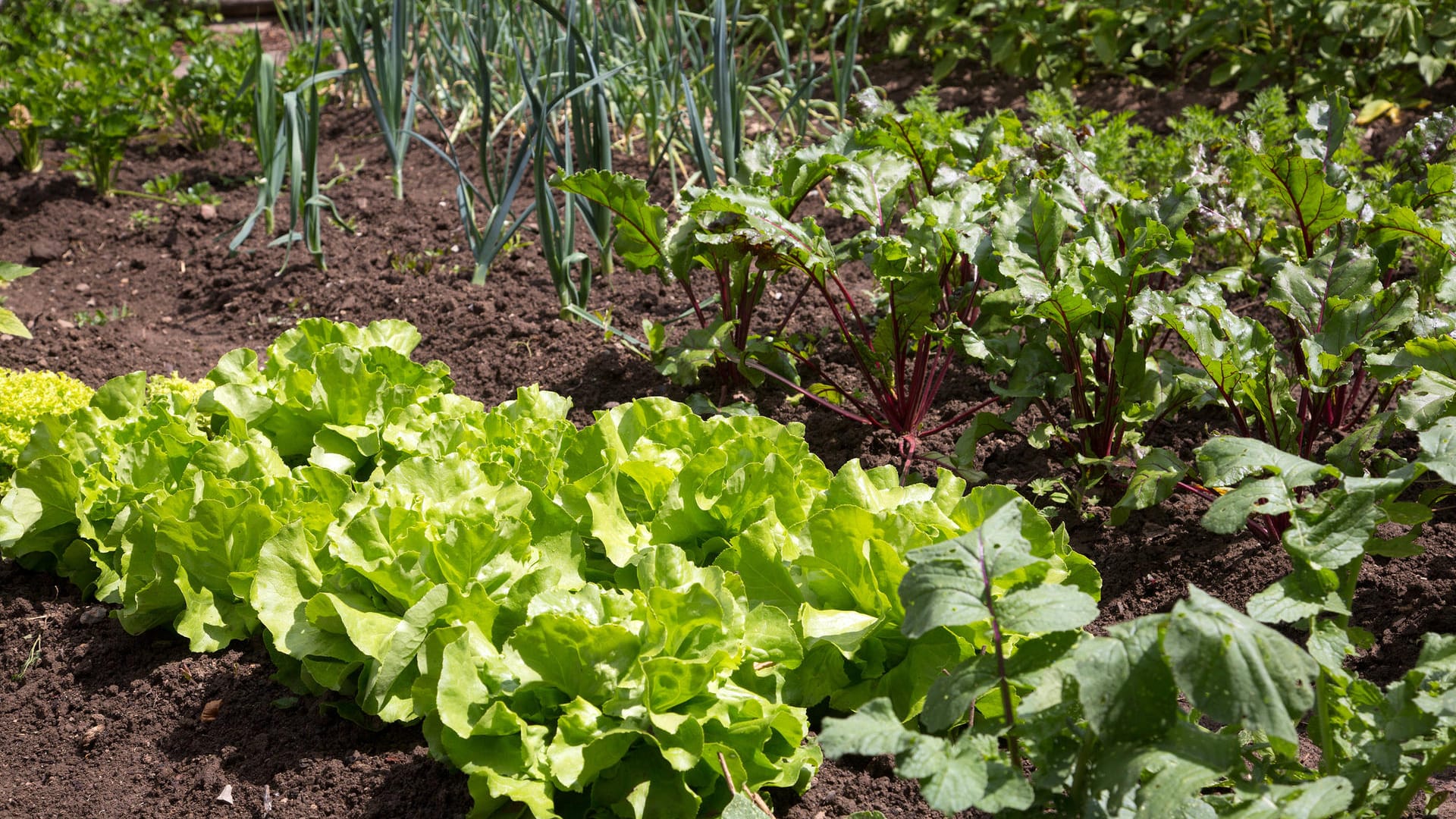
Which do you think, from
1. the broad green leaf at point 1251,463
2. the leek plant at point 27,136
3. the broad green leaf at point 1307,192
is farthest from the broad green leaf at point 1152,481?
the leek plant at point 27,136

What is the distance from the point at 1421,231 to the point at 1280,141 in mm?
1631

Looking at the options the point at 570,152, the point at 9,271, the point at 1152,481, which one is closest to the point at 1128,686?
the point at 1152,481

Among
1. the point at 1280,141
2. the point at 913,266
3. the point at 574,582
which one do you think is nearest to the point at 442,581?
the point at 574,582

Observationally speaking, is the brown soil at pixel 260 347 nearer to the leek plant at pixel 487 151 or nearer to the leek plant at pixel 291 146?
the leek plant at pixel 487 151

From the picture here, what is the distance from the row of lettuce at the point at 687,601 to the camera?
1281 mm

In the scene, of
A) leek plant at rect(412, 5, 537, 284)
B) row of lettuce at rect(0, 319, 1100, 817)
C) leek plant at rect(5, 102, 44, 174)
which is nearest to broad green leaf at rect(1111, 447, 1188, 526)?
row of lettuce at rect(0, 319, 1100, 817)

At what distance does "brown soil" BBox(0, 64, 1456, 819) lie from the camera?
1960 mm

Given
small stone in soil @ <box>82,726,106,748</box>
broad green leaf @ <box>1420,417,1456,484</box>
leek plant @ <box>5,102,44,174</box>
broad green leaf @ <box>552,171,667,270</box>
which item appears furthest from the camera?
leek plant @ <box>5,102,44,174</box>

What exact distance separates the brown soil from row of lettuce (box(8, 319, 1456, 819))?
10cm

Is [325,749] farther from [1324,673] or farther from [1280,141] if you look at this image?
[1280,141]

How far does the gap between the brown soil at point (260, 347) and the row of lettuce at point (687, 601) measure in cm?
10

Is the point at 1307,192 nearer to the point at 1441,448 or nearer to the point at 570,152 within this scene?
the point at 1441,448

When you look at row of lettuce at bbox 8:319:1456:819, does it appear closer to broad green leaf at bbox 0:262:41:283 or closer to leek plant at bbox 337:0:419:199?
broad green leaf at bbox 0:262:41:283

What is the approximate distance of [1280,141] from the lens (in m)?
3.76
